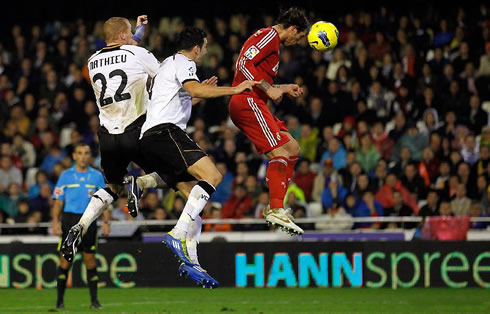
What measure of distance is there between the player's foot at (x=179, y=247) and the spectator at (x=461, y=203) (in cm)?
851

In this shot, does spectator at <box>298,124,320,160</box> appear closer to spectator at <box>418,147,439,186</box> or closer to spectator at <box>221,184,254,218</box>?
spectator at <box>221,184,254,218</box>

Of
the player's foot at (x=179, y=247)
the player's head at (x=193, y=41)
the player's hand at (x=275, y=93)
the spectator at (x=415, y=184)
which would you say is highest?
the player's head at (x=193, y=41)

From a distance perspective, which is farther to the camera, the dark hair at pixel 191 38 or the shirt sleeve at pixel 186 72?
the dark hair at pixel 191 38

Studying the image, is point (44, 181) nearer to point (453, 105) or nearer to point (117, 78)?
point (453, 105)

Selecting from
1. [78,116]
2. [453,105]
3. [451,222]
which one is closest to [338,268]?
[451,222]

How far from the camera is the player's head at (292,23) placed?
36.2ft

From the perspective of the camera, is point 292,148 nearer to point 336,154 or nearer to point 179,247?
point 179,247

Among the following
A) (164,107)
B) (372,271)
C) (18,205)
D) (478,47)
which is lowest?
(372,271)

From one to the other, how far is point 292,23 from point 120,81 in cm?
193

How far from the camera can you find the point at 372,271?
1784 centimetres

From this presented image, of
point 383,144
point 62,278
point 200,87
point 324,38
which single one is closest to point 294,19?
point 324,38

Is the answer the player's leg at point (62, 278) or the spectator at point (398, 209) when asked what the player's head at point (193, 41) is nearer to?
the player's leg at point (62, 278)

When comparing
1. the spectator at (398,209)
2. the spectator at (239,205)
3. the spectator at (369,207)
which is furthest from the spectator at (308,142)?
the spectator at (398,209)

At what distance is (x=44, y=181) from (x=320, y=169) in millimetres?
5382
